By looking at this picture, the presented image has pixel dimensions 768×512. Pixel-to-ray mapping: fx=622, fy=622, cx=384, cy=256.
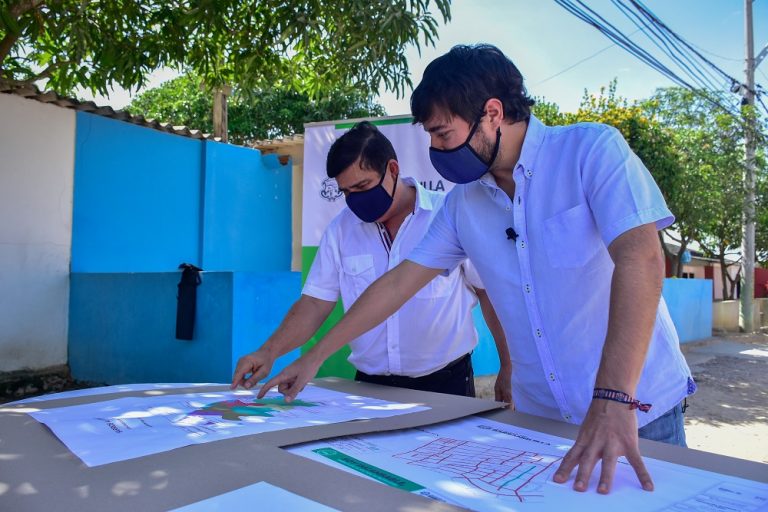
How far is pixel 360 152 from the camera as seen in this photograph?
6.93 ft

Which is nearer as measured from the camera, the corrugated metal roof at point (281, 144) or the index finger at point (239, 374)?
the index finger at point (239, 374)

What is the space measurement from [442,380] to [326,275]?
20.8 inches

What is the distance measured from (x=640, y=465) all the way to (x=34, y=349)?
5390 mm

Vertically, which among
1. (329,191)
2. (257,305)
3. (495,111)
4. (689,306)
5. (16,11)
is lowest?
(689,306)

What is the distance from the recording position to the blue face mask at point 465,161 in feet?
4.61

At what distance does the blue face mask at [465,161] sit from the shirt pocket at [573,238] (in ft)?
0.73

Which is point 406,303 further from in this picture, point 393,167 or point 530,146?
point 530,146

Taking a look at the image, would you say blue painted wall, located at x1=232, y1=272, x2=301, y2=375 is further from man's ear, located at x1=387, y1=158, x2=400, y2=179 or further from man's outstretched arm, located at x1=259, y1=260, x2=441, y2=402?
man's outstretched arm, located at x1=259, y1=260, x2=441, y2=402

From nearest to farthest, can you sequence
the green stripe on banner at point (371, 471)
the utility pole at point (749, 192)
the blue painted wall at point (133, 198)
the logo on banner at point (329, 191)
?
1. the green stripe on banner at point (371, 471)
2. the logo on banner at point (329, 191)
3. the blue painted wall at point (133, 198)
4. the utility pole at point (749, 192)

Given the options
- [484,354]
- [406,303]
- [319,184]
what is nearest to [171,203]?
[319,184]

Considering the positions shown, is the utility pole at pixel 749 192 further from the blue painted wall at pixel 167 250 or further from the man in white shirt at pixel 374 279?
the man in white shirt at pixel 374 279

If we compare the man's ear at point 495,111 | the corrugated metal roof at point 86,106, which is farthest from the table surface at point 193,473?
the corrugated metal roof at point 86,106

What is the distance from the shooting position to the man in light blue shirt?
1.20 m

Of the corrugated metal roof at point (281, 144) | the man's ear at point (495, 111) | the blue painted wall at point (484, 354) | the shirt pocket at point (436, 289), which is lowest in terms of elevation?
the blue painted wall at point (484, 354)
